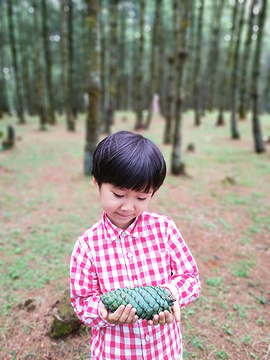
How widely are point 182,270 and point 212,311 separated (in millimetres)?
2032

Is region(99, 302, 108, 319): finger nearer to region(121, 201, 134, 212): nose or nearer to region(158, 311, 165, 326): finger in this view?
region(158, 311, 165, 326): finger

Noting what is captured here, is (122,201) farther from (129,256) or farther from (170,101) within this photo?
(170,101)

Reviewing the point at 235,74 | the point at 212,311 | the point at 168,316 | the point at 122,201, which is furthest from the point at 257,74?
the point at 168,316

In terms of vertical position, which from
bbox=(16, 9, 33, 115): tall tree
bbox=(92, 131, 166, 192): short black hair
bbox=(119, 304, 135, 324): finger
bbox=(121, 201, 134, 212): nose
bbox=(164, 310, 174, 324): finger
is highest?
bbox=(16, 9, 33, 115): tall tree

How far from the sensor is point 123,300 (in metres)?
1.20

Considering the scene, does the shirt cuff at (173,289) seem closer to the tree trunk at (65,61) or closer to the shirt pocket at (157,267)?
the shirt pocket at (157,267)

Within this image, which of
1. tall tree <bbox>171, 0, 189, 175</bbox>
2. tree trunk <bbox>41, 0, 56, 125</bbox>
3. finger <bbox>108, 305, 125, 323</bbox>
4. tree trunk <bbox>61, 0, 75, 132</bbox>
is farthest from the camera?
tree trunk <bbox>41, 0, 56, 125</bbox>

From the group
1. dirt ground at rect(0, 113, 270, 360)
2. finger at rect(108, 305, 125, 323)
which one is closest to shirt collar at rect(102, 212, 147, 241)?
finger at rect(108, 305, 125, 323)

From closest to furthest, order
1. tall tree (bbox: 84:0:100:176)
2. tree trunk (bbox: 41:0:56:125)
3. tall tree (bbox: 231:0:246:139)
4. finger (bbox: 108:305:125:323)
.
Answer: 1. finger (bbox: 108:305:125:323)
2. tall tree (bbox: 84:0:100:176)
3. tall tree (bbox: 231:0:246:139)
4. tree trunk (bbox: 41:0:56:125)

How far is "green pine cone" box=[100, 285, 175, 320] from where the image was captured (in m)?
Result: 1.19

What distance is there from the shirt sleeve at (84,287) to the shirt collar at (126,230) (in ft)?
0.46

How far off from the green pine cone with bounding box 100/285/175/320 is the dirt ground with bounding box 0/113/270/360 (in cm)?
149

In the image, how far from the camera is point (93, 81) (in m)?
7.05

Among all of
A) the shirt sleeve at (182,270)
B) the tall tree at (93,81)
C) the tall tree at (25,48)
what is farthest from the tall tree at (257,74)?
the tall tree at (25,48)
